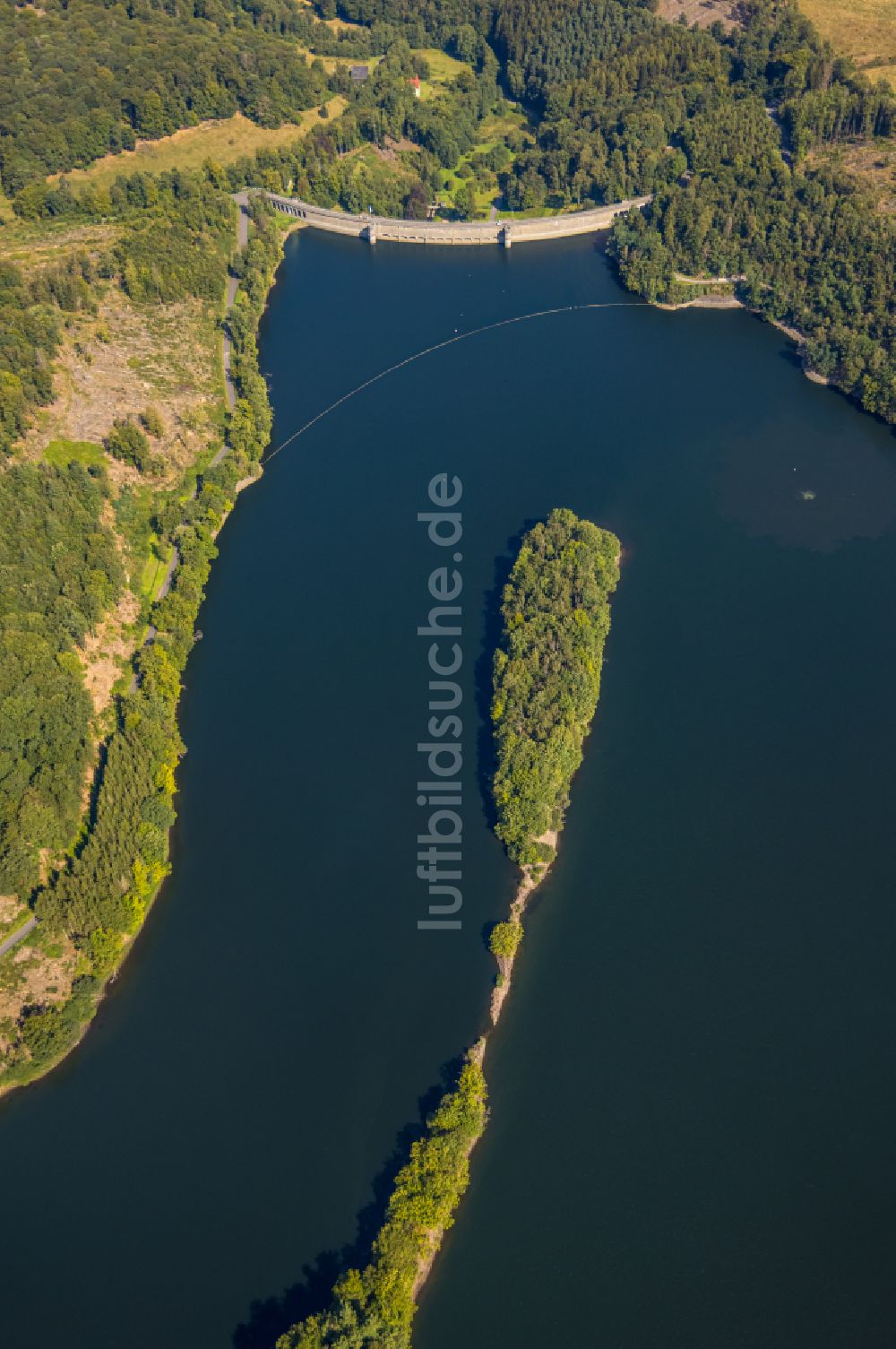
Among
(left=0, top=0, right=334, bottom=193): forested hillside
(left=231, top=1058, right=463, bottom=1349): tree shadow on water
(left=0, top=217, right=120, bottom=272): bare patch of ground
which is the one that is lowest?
(left=231, top=1058, right=463, bottom=1349): tree shadow on water

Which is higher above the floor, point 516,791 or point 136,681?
point 136,681

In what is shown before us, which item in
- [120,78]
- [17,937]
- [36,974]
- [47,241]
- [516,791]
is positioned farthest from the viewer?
[120,78]

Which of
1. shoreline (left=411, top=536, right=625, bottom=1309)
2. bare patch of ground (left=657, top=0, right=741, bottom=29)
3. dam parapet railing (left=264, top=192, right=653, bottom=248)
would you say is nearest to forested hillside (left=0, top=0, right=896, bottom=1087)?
shoreline (left=411, top=536, right=625, bottom=1309)

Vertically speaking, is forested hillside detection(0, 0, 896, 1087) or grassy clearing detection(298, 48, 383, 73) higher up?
grassy clearing detection(298, 48, 383, 73)

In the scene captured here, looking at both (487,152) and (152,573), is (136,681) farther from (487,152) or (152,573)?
(487,152)

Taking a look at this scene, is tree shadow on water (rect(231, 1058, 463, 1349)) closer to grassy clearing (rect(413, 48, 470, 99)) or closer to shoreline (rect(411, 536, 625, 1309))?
shoreline (rect(411, 536, 625, 1309))

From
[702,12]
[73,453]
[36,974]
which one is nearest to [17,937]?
[36,974]
